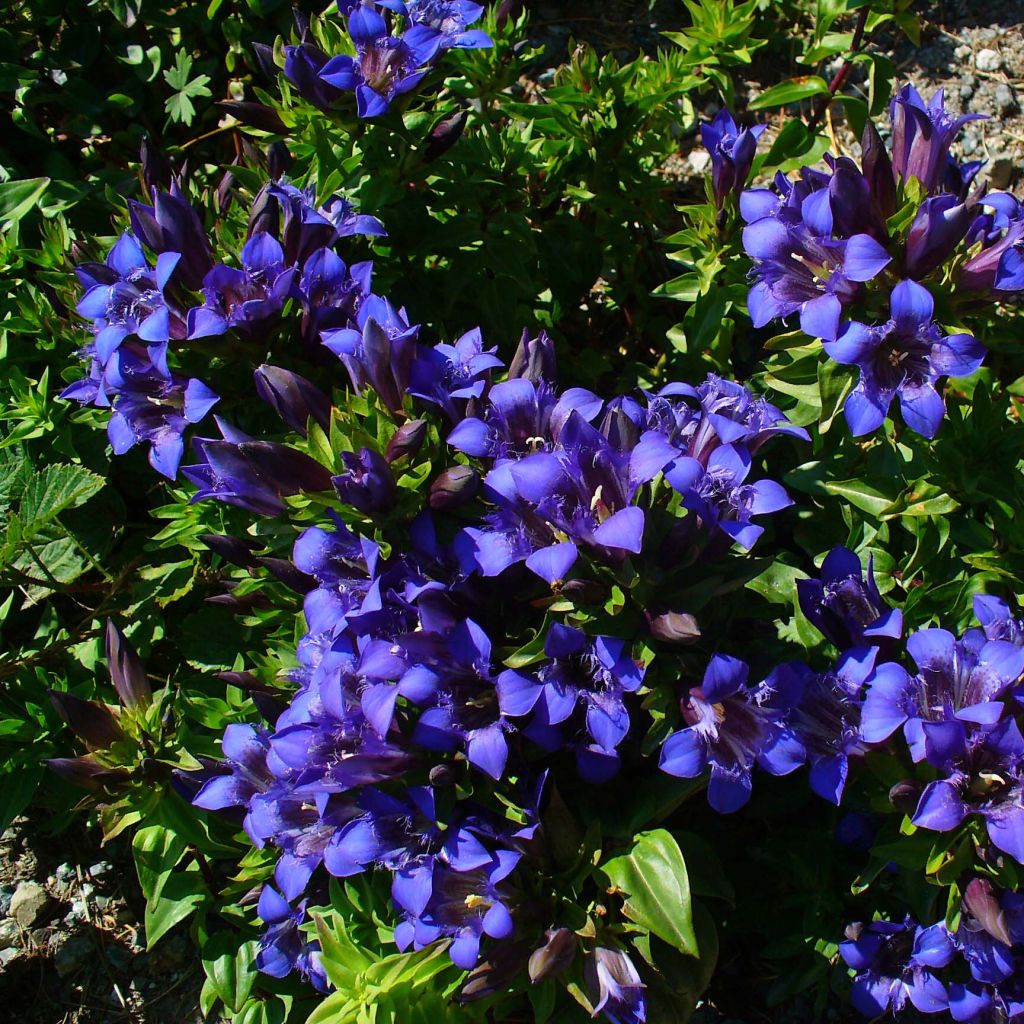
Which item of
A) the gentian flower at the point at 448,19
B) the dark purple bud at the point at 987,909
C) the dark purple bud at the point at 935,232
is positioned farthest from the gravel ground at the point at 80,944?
the gentian flower at the point at 448,19

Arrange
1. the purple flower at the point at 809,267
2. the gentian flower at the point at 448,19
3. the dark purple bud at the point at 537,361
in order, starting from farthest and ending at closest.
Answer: the gentian flower at the point at 448,19 < the dark purple bud at the point at 537,361 < the purple flower at the point at 809,267

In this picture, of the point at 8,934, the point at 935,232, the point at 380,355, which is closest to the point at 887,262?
the point at 935,232

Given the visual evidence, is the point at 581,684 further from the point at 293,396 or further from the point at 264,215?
the point at 264,215

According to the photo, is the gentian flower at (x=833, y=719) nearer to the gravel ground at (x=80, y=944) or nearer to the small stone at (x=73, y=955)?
the gravel ground at (x=80, y=944)

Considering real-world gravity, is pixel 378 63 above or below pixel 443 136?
above

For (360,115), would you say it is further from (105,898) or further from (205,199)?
(105,898)

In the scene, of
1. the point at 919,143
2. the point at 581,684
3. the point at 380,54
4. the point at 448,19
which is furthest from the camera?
the point at 448,19
